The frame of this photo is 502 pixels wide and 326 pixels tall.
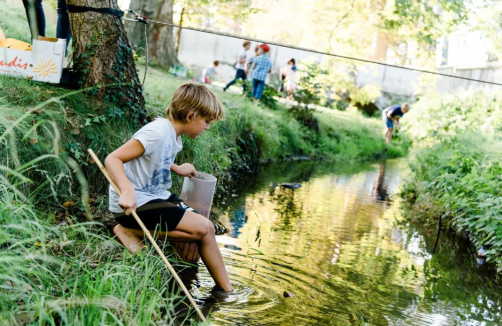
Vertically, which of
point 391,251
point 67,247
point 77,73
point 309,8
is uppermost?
point 309,8

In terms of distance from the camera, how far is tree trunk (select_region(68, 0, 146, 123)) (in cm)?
556

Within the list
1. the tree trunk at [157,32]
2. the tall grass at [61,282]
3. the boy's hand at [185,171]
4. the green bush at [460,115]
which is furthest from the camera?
the tree trunk at [157,32]

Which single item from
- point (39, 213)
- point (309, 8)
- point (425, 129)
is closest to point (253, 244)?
point (39, 213)

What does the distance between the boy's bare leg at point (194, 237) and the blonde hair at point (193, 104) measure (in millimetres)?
622

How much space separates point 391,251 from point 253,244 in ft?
5.16

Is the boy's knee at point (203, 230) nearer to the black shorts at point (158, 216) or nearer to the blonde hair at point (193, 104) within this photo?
the black shorts at point (158, 216)

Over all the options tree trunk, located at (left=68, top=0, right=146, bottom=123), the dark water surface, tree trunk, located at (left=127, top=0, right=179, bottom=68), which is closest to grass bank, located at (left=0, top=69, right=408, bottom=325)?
tree trunk, located at (left=68, top=0, right=146, bottom=123)

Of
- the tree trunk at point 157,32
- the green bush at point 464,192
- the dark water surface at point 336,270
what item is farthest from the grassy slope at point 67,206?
the tree trunk at point 157,32

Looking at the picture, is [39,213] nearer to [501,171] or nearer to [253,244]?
[253,244]

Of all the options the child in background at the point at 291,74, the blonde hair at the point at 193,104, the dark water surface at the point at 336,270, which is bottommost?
the dark water surface at the point at 336,270

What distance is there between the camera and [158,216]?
399cm

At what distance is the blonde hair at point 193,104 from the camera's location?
13.4ft

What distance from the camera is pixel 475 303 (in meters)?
5.03

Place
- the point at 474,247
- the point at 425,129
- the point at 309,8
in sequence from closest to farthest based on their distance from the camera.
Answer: the point at 474,247 → the point at 425,129 → the point at 309,8
